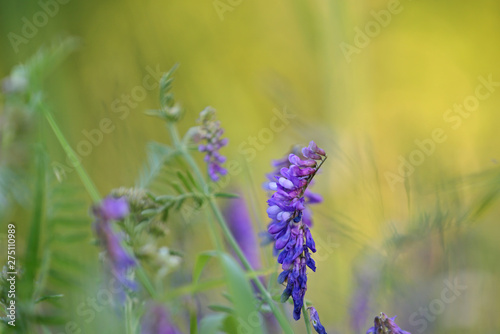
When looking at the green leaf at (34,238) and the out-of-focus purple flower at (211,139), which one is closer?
the green leaf at (34,238)

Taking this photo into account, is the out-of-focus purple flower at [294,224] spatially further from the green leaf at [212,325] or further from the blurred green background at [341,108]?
the blurred green background at [341,108]

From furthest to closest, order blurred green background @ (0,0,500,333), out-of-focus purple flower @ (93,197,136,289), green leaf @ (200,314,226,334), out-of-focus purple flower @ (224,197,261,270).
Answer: out-of-focus purple flower @ (224,197,261,270) < blurred green background @ (0,0,500,333) < green leaf @ (200,314,226,334) < out-of-focus purple flower @ (93,197,136,289)

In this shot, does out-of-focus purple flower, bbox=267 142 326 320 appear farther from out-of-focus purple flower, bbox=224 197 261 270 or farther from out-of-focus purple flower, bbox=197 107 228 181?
out-of-focus purple flower, bbox=224 197 261 270

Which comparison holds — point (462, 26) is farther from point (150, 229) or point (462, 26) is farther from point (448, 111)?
point (150, 229)

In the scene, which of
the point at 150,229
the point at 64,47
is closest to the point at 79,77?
the point at 64,47

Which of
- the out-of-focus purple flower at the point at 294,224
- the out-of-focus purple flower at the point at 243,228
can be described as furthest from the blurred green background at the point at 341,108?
the out-of-focus purple flower at the point at 294,224

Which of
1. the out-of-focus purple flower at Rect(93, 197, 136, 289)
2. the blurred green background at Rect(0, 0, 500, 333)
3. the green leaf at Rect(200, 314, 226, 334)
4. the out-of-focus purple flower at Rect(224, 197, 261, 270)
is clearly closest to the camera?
the out-of-focus purple flower at Rect(93, 197, 136, 289)

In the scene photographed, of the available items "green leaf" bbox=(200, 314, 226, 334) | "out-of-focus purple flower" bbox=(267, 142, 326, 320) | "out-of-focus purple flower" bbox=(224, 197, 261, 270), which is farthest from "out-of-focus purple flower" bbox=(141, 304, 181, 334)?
"out-of-focus purple flower" bbox=(224, 197, 261, 270)
